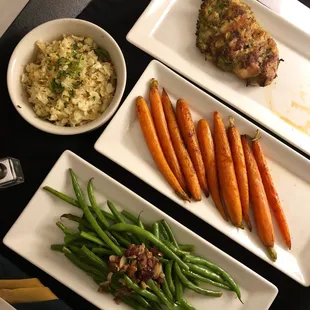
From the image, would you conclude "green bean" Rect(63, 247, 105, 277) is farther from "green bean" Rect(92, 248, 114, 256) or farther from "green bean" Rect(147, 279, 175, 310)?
"green bean" Rect(147, 279, 175, 310)

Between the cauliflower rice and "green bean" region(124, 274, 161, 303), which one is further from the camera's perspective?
the cauliflower rice

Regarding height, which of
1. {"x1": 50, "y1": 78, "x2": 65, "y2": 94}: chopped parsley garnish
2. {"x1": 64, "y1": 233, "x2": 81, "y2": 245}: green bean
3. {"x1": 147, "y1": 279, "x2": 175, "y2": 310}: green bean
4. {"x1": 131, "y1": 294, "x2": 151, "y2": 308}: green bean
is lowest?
{"x1": 131, "y1": 294, "x2": 151, "y2": 308}: green bean

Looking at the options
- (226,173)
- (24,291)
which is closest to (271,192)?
(226,173)

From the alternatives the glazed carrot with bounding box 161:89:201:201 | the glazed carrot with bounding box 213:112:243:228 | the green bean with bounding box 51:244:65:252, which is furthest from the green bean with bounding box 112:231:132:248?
the glazed carrot with bounding box 213:112:243:228

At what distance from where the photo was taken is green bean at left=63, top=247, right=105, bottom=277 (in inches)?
72.6

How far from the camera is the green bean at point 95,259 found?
182 centimetres

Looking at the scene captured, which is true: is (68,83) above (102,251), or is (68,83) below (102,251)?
above

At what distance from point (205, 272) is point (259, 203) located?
353 mm

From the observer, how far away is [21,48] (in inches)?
75.7

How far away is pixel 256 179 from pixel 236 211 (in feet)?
0.55

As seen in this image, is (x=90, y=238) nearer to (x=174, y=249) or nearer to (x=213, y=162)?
(x=174, y=249)

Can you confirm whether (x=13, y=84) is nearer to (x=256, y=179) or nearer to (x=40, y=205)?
(x=40, y=205)

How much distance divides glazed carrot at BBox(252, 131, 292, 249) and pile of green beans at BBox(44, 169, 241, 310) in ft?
0.97

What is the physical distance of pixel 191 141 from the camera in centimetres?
200
